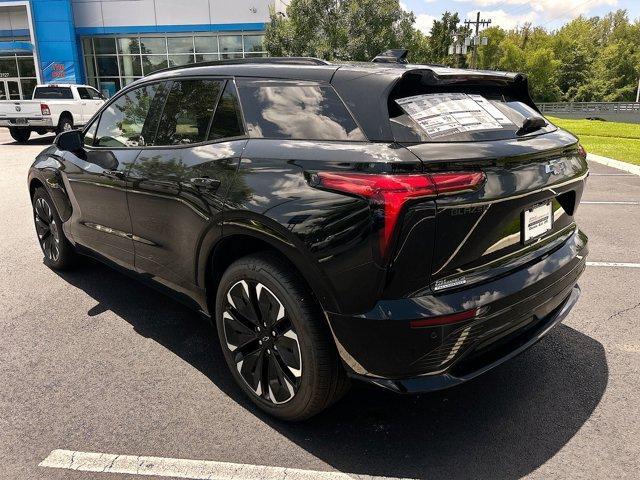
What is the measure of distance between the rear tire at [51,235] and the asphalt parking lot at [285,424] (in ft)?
2.31

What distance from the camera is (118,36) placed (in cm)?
3253

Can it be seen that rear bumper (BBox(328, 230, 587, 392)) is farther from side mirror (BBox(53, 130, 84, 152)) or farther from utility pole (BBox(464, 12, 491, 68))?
utility pole (BBox(464, 12, 491, 68))

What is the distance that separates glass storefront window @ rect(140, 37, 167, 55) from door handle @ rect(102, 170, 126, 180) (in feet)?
103

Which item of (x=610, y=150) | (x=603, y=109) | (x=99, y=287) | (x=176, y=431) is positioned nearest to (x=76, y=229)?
(x=99, y=287)

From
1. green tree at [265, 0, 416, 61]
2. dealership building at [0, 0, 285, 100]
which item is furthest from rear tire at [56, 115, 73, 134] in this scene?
dealership building at [0, 0, 285, 100]

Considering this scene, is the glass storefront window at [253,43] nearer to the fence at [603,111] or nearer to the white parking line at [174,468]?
the white parking line at [174,468]

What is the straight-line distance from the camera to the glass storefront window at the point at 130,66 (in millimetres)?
32628

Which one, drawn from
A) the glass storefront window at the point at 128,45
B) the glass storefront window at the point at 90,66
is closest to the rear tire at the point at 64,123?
the glass storefront window at the point at 128,45

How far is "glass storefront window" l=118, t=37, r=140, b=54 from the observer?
3238 centimetres

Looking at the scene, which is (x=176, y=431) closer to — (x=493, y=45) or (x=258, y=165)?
(x=258, y=165)

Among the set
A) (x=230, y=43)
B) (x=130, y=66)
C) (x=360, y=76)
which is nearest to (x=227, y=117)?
(x=360, y=76)

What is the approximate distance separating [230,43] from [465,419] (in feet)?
105

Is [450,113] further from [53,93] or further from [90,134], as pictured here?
[53,93]

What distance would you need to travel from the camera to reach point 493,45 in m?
70.8
